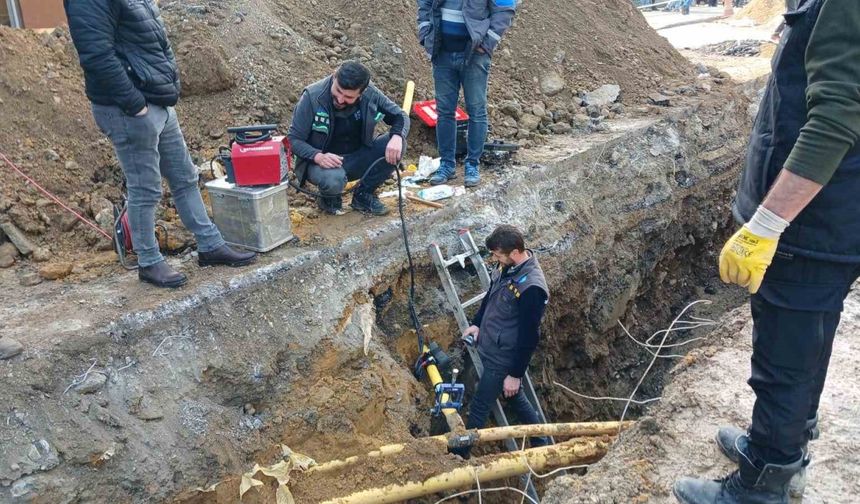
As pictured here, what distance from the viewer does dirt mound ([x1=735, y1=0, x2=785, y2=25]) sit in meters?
21.3

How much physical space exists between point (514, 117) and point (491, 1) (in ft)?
7.65

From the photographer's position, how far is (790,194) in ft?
7.81

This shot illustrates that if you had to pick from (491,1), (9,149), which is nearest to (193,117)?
(9,149)

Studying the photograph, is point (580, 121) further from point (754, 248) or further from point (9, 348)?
point (9, 348)

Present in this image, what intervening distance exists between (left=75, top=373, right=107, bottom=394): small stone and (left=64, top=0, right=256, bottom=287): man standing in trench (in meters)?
0.78

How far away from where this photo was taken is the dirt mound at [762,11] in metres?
21.3

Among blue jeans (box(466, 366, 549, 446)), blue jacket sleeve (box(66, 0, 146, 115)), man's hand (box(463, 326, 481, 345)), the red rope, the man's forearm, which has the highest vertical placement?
blue jacket sleeve (box(66, 0, 146, 115))

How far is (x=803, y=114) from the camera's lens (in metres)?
2.46

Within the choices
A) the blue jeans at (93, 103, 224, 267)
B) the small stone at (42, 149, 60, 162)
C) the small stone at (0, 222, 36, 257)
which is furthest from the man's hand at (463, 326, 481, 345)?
the small stone at (42, 149, 60, 162)

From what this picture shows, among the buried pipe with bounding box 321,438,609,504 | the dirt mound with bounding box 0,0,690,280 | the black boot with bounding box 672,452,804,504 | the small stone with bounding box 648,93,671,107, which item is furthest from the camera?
the small stone with bounding box 648,93,671,107

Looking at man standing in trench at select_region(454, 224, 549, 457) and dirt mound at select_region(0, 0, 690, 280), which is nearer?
man standing in trench at select_region(454, 224, 549, 457)

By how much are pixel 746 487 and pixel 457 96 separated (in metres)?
4.23

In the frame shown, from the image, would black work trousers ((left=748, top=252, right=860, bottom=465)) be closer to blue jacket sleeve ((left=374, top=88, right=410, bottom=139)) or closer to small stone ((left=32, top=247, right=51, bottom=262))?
blue jacket sleeve ((left=374, top=88, right=410, bottom=139))

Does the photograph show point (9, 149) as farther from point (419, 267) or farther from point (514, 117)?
point (514, 117)
